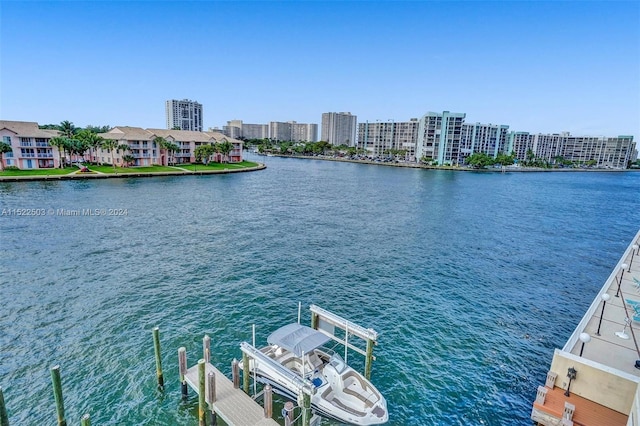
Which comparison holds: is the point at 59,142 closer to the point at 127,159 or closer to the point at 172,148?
the point at 127,159

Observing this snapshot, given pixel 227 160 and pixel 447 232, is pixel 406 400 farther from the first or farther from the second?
pixel 227 160

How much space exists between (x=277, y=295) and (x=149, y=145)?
357 ft

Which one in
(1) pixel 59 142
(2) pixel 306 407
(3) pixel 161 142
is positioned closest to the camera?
(2) pixel 306 407

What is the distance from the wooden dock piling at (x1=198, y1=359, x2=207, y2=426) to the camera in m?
15.9

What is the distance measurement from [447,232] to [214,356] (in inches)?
1671

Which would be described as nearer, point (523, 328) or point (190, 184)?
point (523, 328)

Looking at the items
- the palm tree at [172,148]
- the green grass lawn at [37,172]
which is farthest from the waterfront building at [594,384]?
the palm tree at [172,148]

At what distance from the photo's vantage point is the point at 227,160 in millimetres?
150000

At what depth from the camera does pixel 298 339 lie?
745 inches

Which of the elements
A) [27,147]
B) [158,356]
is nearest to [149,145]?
[27,147]

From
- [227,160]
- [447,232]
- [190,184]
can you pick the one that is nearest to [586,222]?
[447,232]

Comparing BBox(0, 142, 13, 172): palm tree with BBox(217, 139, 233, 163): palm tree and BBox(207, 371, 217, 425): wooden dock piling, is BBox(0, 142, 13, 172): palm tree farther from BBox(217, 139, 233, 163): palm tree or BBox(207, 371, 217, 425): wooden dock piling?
BBox(207, 371, 217, 425): wooden dock piling

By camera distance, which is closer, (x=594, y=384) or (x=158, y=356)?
(x=594, y=384)

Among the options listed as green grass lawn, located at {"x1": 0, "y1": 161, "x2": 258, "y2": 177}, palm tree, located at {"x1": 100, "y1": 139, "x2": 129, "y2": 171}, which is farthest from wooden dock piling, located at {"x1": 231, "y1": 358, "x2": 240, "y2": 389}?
palm tree, located at {"x1": 100, "y1": 139, "x2": 129, "y2": 171}
